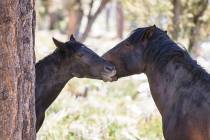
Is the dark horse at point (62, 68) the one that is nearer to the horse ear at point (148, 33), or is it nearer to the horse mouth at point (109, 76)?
the horse mouth at point (109, 76)

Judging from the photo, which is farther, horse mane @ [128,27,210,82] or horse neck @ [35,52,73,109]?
horse neck @ [35,52,73,109]

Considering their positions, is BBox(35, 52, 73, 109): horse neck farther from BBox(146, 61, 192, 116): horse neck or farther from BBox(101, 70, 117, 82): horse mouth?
BBox(146, 61, 192, 116): horse neck

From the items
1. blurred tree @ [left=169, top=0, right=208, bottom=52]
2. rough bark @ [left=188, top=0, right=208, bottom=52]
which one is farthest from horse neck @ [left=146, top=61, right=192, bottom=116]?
rough bark @ [left=188, top=0, right=208, bottom=52]

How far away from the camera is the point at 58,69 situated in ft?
22.9

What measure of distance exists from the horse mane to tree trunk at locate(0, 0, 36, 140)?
1.54 meters

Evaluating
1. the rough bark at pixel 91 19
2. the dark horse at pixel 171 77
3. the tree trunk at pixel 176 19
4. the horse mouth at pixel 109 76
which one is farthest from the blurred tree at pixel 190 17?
the dark horse at pixel 171 77

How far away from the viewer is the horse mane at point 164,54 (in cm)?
575

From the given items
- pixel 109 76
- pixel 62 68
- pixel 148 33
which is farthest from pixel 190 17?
pixel 148 33

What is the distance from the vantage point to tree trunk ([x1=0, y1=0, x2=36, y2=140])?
505 cm

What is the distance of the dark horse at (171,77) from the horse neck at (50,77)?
63cm

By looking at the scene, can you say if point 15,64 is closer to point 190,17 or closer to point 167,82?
point 167,82

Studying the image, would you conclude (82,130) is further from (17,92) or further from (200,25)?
(200,25)

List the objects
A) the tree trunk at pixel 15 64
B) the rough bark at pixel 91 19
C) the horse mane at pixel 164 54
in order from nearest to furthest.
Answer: the tree trunk at pixel 15 64
the horse mane at pixel 164 54
the rough bark at pixel 91 19

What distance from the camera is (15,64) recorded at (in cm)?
511
